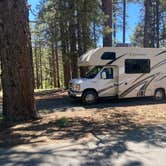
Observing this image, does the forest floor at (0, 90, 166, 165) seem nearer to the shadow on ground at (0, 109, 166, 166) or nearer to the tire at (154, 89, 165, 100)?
the shadow on ground at (0, 109, 166, 166)

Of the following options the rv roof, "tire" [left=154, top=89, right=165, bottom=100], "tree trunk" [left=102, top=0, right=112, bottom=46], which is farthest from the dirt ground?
"tree trunk" [left=102, top=0, right=112, bottom=46]

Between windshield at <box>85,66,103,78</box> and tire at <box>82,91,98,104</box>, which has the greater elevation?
windshield at <box>85,66,103,78</box>

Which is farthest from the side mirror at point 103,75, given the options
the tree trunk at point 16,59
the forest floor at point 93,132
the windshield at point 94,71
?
the tree trunk at point 16,59

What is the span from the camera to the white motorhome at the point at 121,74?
17.9 m

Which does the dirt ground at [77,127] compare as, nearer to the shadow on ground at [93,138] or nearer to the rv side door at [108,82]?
the shadow on ground at [93,138]

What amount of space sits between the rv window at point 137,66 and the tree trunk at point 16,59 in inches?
329

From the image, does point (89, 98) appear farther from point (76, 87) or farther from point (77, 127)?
point (77, 127)

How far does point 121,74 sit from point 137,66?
41.1 inches

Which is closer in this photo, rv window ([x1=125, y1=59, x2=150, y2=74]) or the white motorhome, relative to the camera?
the white motorhome

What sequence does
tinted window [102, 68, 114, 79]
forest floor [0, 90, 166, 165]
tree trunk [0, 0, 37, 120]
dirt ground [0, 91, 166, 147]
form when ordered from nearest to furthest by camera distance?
forest floor [0, 90, 166, 165], dirt ground [0, 91, 166, 147], tree trunk [0, 0, 37, 120], tinted window [102, 68, 114, 79]

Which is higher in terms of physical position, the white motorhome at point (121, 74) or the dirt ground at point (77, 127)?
the white motorhome at point (121, 74)

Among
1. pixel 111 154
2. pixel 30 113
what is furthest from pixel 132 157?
pixel 30 113

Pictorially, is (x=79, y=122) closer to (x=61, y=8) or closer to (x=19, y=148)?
(x=19, y=148)

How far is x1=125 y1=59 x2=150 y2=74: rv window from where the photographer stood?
60.7ft
